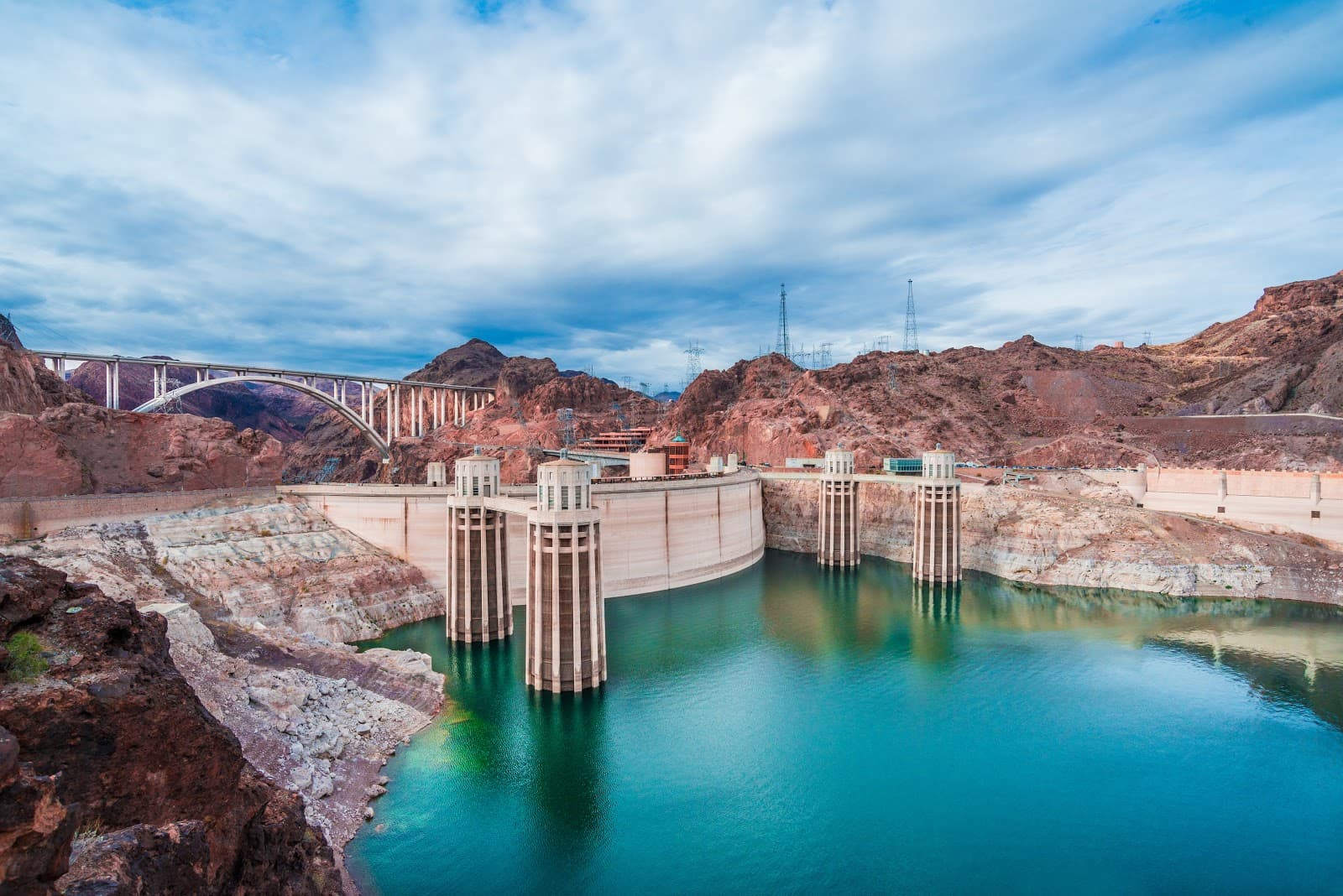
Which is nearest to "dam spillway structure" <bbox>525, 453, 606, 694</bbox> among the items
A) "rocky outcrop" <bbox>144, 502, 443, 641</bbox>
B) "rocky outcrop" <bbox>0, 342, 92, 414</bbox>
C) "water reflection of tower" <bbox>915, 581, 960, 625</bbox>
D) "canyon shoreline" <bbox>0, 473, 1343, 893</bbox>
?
"canyon shoreline" <bbox>0, 473, 1343, 893</bbox>

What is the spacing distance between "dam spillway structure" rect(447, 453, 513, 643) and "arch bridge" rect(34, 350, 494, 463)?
40.9 m

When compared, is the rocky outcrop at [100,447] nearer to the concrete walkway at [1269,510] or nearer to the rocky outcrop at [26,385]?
the rocky outcrop at [26,385]

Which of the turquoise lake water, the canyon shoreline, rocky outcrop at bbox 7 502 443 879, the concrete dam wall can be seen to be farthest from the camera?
the concrete dam wall

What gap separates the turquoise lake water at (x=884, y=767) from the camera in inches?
811

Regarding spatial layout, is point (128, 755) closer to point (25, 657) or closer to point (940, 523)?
point (25, 657)

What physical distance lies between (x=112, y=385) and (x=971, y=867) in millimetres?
82506

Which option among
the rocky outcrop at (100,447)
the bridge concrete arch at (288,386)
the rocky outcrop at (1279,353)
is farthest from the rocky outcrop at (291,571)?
the rocky outcrop at (1279,353)

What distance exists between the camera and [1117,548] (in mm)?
54219

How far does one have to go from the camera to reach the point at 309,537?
45188mm

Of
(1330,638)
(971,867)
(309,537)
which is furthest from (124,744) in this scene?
(1330,638)

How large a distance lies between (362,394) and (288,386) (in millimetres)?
39554

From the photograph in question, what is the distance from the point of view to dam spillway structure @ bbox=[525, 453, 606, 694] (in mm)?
31781

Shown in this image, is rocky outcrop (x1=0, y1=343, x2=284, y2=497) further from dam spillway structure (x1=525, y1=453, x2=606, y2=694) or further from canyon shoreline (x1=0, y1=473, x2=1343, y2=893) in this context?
dam spillway structure (x1=525, y1=453, x2=606, y2=694)

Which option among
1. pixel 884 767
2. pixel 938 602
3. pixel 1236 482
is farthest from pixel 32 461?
pixel 1236 482
